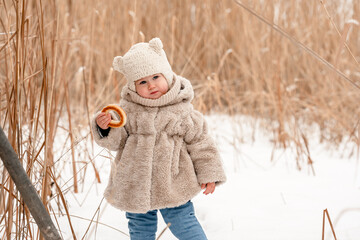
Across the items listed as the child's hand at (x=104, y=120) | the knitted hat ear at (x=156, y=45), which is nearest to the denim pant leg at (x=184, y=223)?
Result: the child's hand at (x=104, y=120)

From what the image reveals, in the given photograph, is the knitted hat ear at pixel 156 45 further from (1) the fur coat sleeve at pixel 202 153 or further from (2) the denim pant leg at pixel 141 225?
(2) the denim pant leg at pixel 141 225

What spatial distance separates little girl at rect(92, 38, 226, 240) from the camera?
3.14 ft

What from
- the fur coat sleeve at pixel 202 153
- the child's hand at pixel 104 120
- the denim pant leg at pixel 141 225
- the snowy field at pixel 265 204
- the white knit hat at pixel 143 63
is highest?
the white knit hat at pixel 143 63

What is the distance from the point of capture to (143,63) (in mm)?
963

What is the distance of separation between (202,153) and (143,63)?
26 centimetres

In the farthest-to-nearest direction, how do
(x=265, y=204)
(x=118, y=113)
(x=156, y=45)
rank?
(x=265, y=204) < (x=156, y=45) < (x=118, y=113)

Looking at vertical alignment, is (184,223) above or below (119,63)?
below

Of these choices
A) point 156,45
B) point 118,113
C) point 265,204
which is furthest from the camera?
point 265,204

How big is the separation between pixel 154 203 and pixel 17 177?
1.34ft

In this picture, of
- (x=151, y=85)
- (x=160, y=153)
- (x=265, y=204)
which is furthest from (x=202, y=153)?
(x=265, y=204)

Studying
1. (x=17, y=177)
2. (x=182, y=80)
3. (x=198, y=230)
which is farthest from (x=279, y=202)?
(x=17, y=177)

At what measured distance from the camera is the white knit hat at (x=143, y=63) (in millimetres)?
964

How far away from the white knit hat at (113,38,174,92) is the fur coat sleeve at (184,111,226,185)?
0.12m

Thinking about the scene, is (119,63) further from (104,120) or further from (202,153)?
(202,153)
